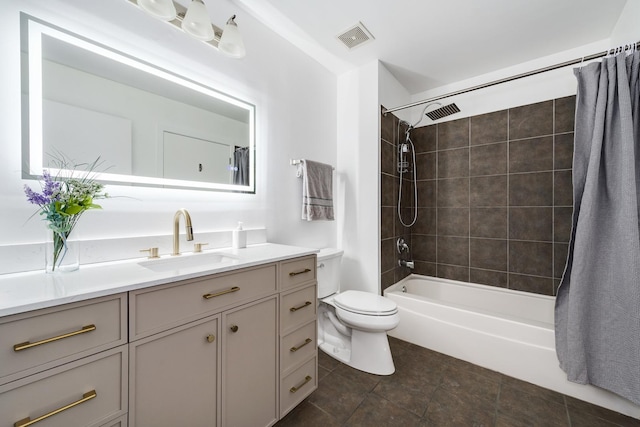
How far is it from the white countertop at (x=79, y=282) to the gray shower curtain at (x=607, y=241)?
1.89m

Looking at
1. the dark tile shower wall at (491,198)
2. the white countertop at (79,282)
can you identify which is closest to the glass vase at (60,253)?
the white countertop at (79,282)

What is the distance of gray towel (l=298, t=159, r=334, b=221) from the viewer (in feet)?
6.55

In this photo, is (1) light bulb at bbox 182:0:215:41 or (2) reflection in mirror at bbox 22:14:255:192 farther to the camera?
(1) light bulb at bbox 182:0:215:41

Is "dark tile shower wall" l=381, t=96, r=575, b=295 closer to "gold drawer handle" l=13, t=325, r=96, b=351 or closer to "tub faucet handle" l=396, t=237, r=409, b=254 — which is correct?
"tub faucet handle" l=396, t=237, r=409, b=254

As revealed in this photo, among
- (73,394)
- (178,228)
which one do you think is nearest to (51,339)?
(73,394)

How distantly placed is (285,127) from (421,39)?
1.31 m

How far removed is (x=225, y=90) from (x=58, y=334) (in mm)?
1461

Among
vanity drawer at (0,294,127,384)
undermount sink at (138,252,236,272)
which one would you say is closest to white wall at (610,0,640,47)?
undermount sink at (138,252,236,272)

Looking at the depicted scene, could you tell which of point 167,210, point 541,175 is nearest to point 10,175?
point 167,210

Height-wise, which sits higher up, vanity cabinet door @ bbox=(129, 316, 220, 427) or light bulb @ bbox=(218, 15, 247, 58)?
light bulb @ bbox=(218, 15, 247, 58)

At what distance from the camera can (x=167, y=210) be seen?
1.31 metres

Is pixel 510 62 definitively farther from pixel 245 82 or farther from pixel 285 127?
pixel 245 82

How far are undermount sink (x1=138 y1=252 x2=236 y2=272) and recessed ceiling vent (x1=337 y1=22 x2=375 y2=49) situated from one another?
1863 millimetres

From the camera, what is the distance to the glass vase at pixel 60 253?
896 millimetres
